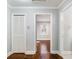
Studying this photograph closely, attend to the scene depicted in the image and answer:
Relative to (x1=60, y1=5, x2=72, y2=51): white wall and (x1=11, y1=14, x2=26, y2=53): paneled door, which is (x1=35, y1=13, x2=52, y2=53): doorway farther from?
(x1=60, y1=5, x2=72, y2=51): white wall

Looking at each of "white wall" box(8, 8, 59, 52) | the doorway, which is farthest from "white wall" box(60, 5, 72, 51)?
the doorway

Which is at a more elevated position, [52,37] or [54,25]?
[54,25]

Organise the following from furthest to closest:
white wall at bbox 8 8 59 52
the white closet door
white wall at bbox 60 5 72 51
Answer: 1. white wall at bbox 8 8 59 52
2. the white closet door
3. white wall at bbox 60 5 72 51

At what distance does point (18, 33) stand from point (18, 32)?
2.3 inches

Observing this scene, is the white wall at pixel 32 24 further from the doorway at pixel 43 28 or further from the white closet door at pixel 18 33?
the doorway at pixel 43 28

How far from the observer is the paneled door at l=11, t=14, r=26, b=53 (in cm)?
743

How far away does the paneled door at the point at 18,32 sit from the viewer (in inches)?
292

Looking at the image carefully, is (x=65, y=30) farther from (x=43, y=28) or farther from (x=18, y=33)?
(x=43, y=28)

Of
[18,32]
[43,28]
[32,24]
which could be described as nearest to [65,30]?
[32,24]
